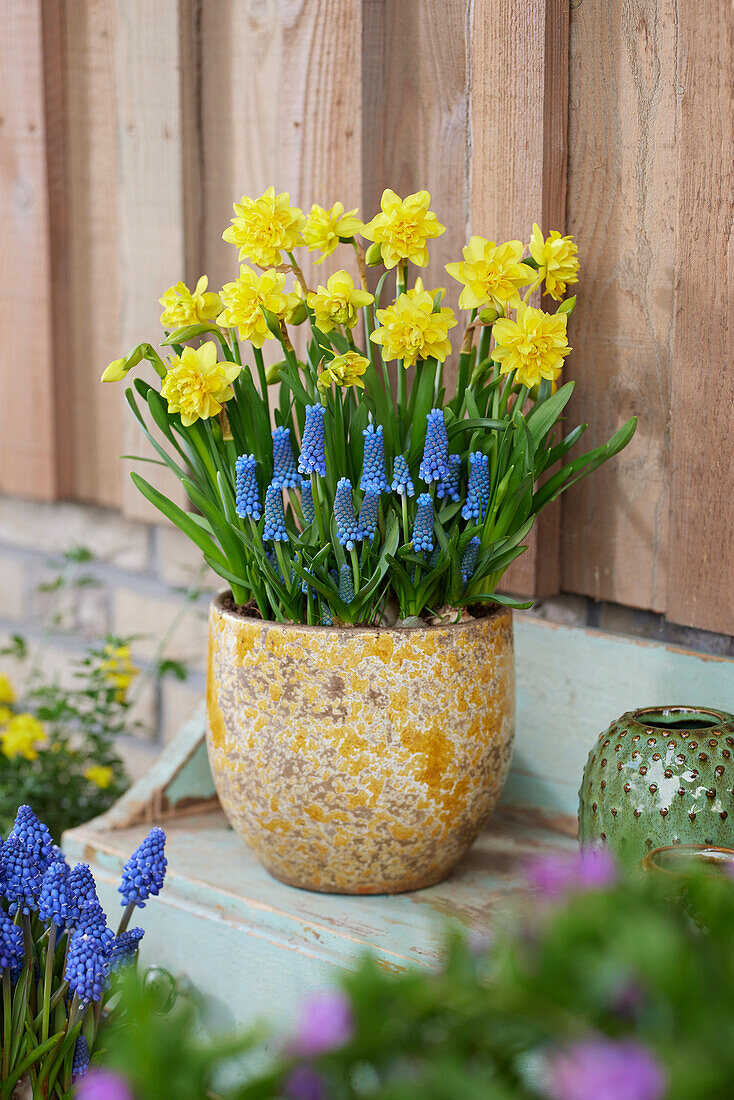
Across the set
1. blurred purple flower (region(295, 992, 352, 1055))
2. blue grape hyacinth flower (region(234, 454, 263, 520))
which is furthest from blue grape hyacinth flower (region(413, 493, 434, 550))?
blurred purple flower (region(295, 992, 352, 1055))

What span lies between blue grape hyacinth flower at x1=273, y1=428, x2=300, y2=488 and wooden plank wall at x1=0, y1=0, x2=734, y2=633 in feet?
0.91

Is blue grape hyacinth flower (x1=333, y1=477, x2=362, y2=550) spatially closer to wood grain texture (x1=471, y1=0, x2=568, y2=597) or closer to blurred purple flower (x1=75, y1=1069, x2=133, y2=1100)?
wood grain texture (x1=471, y1=0, x2=568, y2=597)

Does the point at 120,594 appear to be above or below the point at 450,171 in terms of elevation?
below

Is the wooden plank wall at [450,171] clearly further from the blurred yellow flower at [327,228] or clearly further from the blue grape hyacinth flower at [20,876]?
the blue grape hyacinth flower at [20,876]

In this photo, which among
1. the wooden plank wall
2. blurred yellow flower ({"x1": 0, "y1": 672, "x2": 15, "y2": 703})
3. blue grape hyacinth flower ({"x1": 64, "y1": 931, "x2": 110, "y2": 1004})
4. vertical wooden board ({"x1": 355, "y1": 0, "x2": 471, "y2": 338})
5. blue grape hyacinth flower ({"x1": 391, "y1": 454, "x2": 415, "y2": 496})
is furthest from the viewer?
blurred yellow flower ({"x1": 0, "y1": 672, "x2": 15, "y2": 703})

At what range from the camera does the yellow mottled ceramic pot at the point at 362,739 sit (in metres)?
0.75

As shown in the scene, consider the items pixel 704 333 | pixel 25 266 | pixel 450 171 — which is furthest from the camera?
pixel 25 266

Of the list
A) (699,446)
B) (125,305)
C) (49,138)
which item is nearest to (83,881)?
(699,446)

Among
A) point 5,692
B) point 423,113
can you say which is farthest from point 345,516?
point 5,692

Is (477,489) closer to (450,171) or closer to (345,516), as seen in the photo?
(345,516)

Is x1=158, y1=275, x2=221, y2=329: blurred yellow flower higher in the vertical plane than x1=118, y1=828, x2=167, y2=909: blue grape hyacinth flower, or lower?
higher

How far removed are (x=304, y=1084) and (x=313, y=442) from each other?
481 mm

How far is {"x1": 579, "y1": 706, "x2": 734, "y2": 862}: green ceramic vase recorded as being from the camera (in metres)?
0.68

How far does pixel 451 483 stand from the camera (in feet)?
2.57
